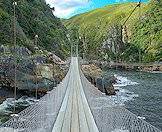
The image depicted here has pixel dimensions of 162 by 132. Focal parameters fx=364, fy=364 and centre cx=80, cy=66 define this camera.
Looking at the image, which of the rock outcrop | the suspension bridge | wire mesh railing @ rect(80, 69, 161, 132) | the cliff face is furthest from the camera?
the rock outcrop

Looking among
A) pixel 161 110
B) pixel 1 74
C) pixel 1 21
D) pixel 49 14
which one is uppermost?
pixel 49 14

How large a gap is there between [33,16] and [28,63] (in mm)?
21719

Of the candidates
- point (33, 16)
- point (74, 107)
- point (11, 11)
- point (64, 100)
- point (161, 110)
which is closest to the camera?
point (74, 107)

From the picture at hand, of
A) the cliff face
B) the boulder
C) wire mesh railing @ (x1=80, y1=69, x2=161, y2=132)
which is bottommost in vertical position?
the boulder

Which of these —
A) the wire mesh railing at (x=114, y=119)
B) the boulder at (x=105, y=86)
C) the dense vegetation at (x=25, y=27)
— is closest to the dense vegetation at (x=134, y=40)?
the dense vegetation at (x=25, y=27)

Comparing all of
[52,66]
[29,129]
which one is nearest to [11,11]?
[52,66]

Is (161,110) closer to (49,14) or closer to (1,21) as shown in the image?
(1,21)

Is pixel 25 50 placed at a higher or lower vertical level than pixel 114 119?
higher

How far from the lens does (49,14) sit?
63000 millimetres

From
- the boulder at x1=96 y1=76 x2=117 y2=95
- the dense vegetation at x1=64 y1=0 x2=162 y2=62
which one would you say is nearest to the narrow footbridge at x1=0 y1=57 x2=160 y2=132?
the boulder at x1=96 y1=76 x2=117 y2=95

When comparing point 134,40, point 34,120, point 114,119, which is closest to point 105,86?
point 114,119

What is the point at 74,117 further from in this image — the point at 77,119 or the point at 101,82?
the point at 101,82

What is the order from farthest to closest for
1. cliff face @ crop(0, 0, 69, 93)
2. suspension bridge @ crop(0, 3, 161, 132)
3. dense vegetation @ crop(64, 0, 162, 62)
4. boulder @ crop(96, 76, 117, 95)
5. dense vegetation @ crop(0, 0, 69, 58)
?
dense vegetation @ crop(64, 0, 162, 62) → dense vegetation @ crop(0, 0, 69, 58) → boulder @ crop(96, 76, 117, 95) → cliff face @ crop(0, 0, 69, 93) → suspension bridge @ crop(0, 3, 161, 132)

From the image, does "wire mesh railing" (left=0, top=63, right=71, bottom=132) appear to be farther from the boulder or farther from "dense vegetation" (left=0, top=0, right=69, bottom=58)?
"dense vegetation" (left=0, top=0, right=69, bottom=58)
